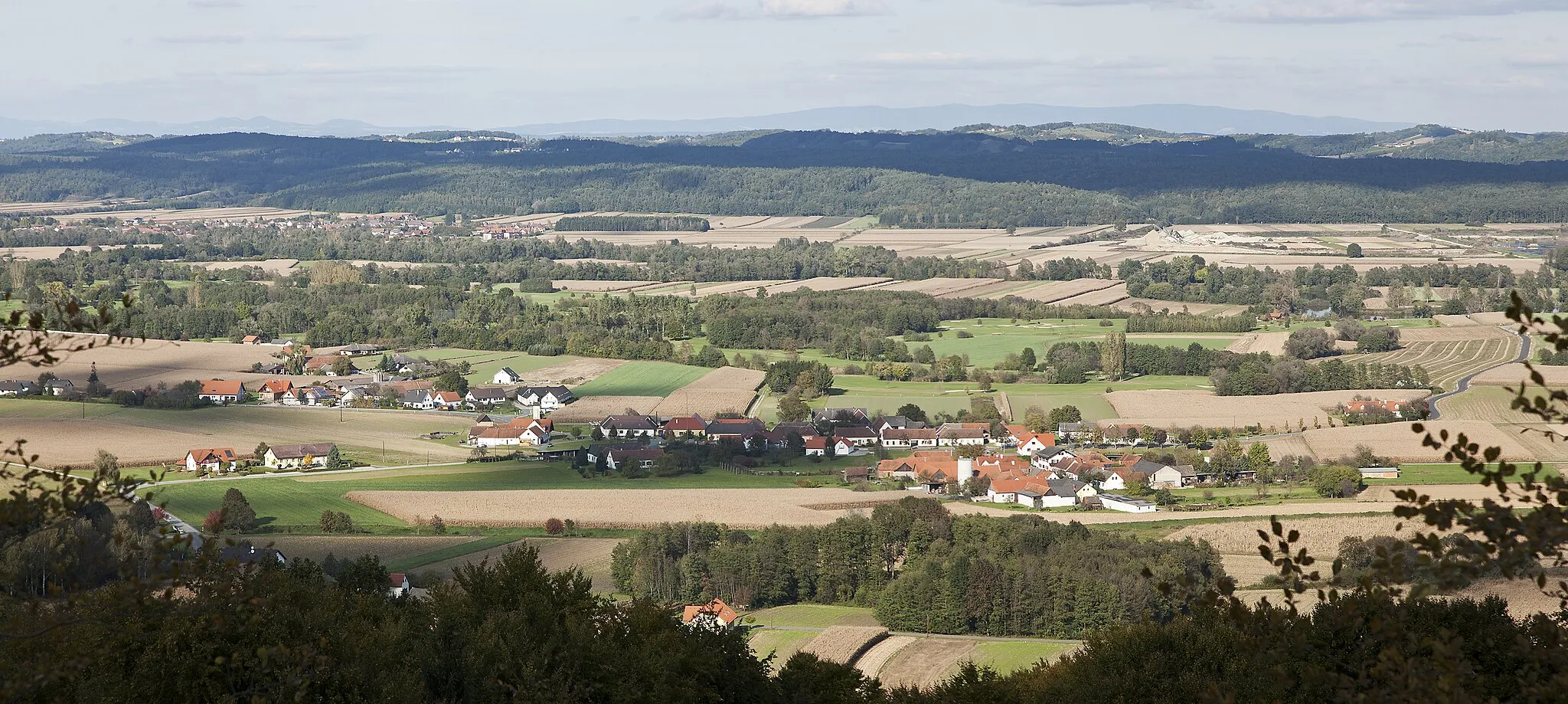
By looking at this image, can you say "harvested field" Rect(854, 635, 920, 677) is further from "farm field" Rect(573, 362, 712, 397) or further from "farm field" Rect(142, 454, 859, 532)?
"farm field" Rect(573, 362, 712, 397)

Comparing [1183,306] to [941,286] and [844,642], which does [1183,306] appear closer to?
[941,286]

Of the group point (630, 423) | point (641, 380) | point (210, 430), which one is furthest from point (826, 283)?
point (210, 430)

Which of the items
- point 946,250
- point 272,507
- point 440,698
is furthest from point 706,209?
point 440,698

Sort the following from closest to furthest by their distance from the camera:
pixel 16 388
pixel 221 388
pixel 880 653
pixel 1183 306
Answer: pixel 880 653 → pixel 16 388 → pixel 221 388 → pixel 1183 306

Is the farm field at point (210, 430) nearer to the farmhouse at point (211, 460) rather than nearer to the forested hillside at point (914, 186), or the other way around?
the farmhouse at point (211, 460)

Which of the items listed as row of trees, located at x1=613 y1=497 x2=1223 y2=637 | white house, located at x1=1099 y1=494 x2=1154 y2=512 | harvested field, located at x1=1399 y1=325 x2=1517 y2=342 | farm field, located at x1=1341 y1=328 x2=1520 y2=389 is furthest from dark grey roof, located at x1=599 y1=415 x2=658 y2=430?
harvested field, located at x1=1399 y1=325 x2=1517 y2=342

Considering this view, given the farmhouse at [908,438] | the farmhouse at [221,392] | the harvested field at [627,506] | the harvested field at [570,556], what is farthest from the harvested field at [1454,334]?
the farmhouse at [221,392]
